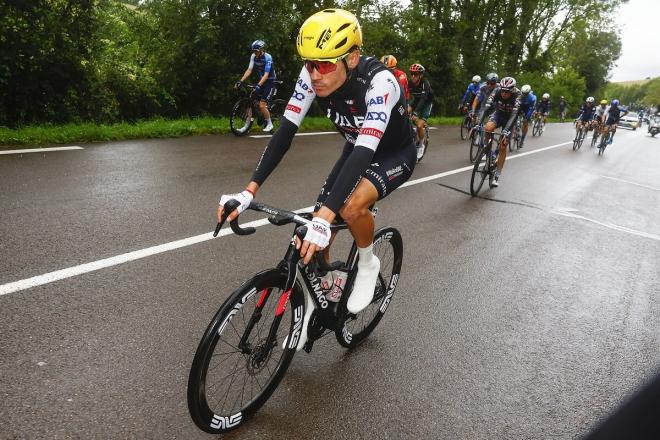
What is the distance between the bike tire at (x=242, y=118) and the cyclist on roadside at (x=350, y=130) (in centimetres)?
883

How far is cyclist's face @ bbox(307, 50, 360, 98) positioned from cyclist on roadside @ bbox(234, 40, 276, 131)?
915 cm

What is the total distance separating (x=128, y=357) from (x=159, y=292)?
0.86 meters

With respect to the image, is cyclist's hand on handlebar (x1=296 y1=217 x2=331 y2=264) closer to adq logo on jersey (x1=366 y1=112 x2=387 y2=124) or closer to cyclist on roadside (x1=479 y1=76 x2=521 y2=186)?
adq logo on jersey (x1=366 y1=112 x2=387 y2=124)

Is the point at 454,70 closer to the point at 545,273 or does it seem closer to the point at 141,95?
the point at 141,95

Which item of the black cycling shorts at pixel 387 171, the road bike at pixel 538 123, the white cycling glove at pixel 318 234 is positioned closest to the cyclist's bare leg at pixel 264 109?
the black cycling shorts at pixel 387 171

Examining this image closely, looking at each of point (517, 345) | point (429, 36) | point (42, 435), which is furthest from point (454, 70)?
point (42, 435)

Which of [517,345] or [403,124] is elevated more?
[403,124]

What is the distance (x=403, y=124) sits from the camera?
124 inches

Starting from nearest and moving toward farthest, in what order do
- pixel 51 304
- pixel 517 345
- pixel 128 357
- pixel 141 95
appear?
1. pixel 128 357
2. pixel 51 304
3. pixel 517 345
4. pixel 141 95

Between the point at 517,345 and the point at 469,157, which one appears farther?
the point at 469,157

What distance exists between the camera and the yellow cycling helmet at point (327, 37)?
2.51 metres

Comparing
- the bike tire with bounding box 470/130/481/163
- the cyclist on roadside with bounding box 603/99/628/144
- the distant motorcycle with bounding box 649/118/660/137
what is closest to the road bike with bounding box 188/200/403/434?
the bike tire with bounding box 470/130/481/163

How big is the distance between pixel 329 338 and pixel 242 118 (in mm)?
9290

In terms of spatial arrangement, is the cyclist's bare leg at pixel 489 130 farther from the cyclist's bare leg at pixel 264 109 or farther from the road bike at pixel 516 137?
the road bike at pixel 516 137
